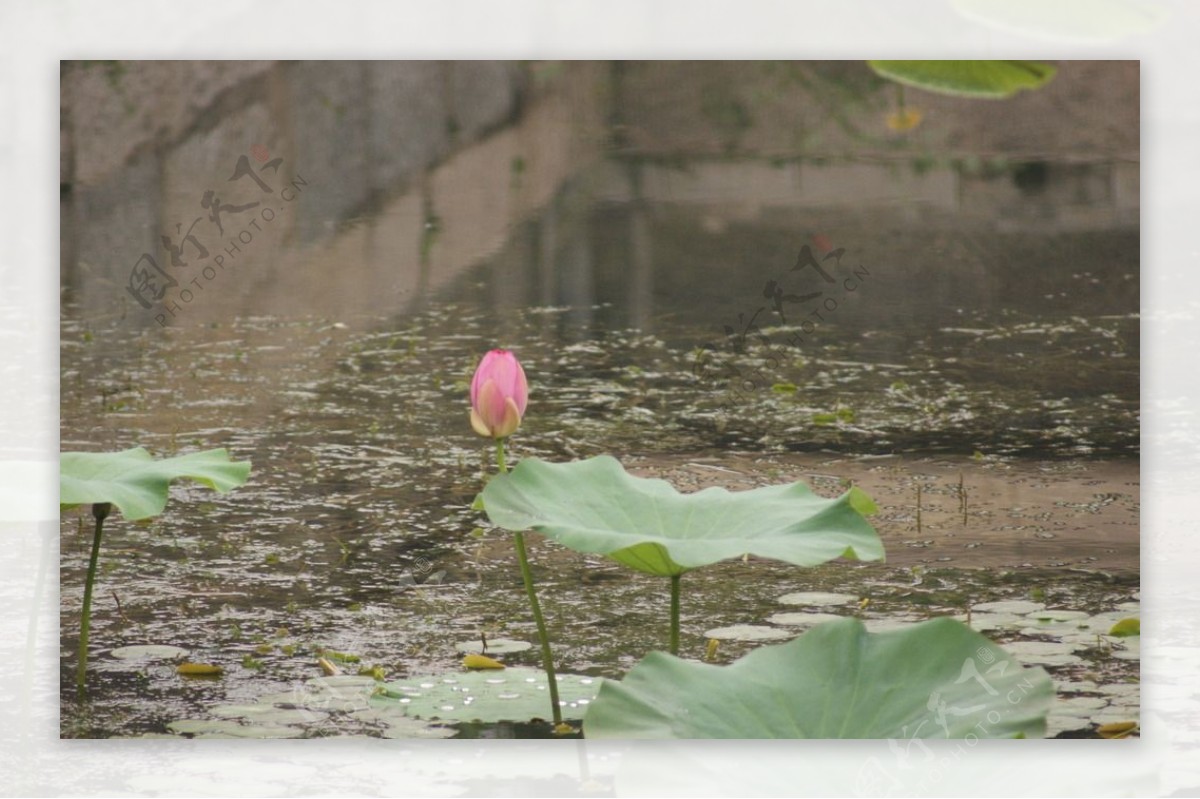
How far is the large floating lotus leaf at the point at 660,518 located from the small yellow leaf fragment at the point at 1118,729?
560 mm

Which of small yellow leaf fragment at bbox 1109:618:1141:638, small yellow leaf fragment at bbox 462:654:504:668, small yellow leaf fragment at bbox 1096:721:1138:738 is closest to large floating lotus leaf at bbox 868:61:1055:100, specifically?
small yellow leaf fragment at bbox 1109:618:1141:638

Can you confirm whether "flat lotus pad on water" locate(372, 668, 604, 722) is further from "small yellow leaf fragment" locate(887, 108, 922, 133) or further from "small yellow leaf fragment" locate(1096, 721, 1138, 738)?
"small yellow leaf fragment" locate(887, 108, 922, 133)

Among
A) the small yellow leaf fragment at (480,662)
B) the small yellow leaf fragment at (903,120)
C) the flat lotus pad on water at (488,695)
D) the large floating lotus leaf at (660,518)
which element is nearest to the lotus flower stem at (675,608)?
the large floating lotus leaf at (660,518)

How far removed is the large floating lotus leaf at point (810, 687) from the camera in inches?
76.1

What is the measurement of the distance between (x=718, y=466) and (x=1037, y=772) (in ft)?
2.66

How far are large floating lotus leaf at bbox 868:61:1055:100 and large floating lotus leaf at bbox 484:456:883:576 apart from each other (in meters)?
0.61

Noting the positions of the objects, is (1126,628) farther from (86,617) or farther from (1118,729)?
(86,617)

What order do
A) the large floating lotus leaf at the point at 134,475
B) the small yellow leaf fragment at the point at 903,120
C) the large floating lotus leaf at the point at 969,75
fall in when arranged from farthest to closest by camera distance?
the small yellow leaf fragment at the point at 903,120
the large floating lotus leaf at the point at 134,475
the large floating lotus leaf at the point at 969,75

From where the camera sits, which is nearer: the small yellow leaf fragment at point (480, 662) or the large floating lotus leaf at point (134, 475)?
the large floating lotus leaf at point (134, 475)

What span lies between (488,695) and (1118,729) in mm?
991

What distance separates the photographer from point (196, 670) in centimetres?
230

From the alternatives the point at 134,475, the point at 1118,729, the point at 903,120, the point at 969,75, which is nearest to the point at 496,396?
the point at 134,475

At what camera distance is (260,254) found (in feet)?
8.05

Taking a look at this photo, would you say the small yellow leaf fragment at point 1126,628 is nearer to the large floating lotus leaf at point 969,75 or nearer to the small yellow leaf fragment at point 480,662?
the large floating lotus leaf at point 969,75
